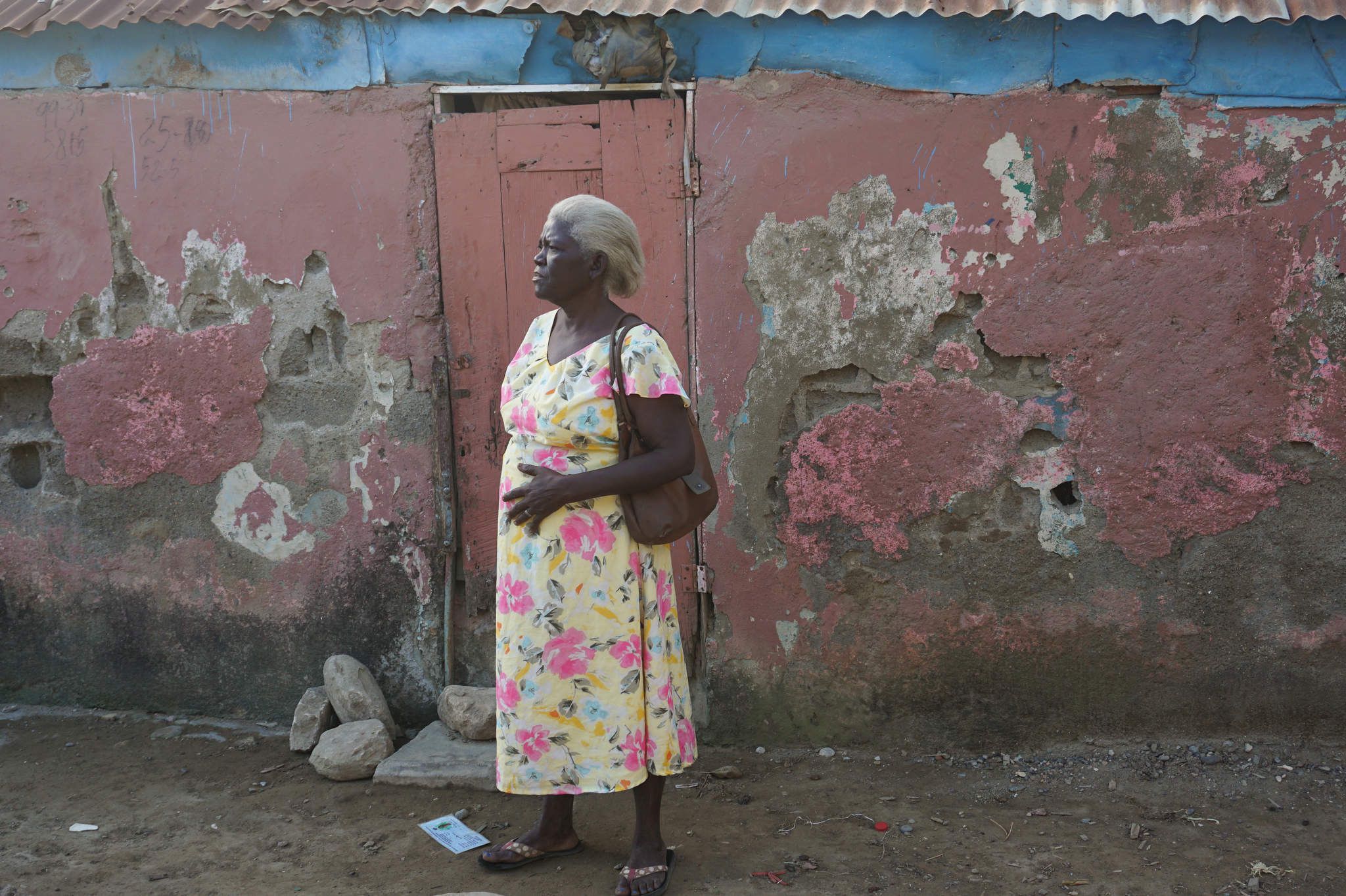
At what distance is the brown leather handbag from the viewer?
272 centimetres

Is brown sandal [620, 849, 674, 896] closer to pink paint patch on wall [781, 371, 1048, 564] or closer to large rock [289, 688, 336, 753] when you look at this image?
pink paint patch on wall [781, 371, 1048, 564]

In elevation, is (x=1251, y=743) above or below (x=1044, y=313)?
below

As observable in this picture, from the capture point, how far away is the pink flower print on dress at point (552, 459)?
2758 mm

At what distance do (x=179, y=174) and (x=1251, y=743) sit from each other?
4.32m

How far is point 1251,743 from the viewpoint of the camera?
3.72 meters

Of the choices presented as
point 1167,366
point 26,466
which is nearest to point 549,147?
point 1167,366

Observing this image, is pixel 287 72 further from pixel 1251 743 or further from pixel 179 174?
pixel 1251 743

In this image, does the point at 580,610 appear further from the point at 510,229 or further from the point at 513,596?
the point at 510,229

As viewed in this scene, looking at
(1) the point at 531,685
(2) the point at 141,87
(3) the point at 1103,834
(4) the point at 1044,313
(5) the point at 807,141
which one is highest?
(2) the point at 141,87

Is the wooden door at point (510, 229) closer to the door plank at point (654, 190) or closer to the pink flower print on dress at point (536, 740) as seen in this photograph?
the door plank at point (654, 190)

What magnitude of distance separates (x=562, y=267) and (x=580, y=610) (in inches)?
34.3

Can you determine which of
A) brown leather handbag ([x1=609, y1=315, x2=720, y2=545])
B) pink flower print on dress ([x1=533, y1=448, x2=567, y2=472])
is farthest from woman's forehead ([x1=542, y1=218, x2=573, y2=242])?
pink flower print on dress ([x1=533, y1=448, x2=567, y2=472])

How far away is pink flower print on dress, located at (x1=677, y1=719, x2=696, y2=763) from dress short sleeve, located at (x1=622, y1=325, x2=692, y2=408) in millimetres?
875

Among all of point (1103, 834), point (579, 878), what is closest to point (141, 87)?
point (579, 878)
